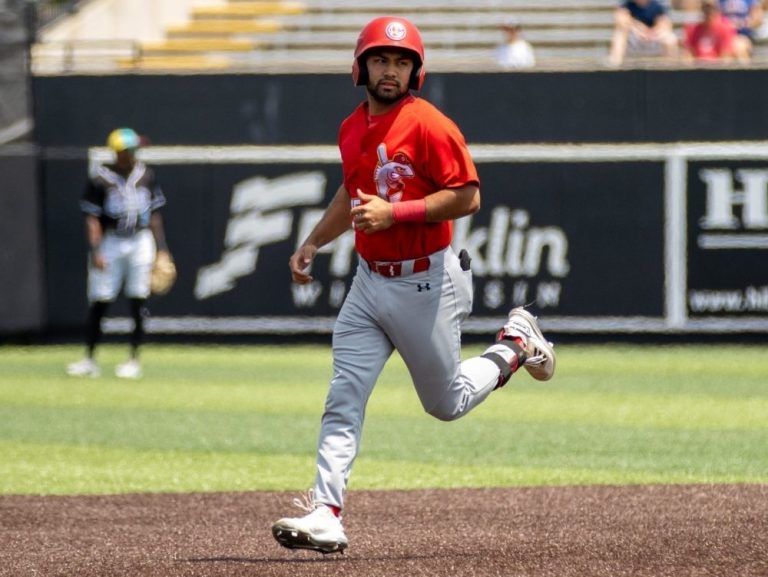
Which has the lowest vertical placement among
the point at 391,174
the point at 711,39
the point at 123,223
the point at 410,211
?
the point at 123,223

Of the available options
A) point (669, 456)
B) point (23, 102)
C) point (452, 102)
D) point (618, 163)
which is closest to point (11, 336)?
point (23, 102)

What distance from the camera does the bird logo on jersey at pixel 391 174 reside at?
619 cm

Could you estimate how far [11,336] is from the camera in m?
17.1

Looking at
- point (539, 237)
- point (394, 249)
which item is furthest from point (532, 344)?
point (539, 237)

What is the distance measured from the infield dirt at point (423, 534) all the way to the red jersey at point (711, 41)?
10.6 m

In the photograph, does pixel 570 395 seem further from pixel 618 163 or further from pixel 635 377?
pixel 618 163

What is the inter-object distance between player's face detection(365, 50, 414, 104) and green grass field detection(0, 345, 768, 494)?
123 inches

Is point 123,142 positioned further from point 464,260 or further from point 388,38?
point 388,38

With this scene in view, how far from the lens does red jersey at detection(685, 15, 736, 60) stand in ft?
59.3

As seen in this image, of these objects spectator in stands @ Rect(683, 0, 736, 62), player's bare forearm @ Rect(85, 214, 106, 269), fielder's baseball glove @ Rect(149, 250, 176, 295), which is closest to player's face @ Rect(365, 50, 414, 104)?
player's bare forearm @ Rect(85, 214, 106, 269)

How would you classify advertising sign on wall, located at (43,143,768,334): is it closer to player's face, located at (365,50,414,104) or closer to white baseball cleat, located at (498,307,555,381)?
white baseball cleat, located at (498,307,555,381)

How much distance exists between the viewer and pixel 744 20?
62.5 feet

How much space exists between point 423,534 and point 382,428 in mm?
4177

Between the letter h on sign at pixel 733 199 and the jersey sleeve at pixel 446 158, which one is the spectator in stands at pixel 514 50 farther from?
the jersey sleeve at pixel 446 158
